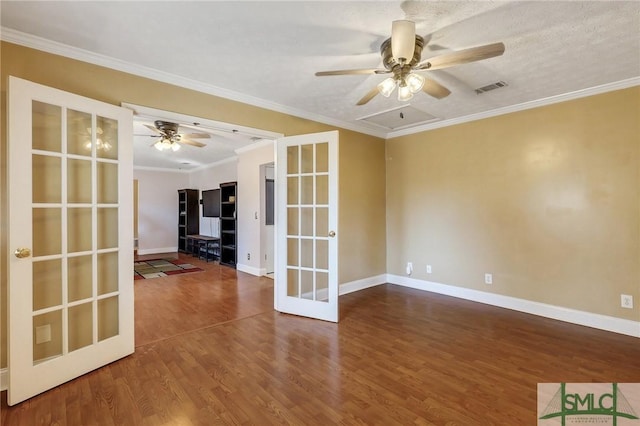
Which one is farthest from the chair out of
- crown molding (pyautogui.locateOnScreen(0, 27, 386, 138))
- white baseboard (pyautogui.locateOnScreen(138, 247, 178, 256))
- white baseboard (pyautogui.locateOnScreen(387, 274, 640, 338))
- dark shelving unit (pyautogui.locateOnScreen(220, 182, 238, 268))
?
white baseboard (pyautogui.locateOnScreen(387, 274, 640, 338))

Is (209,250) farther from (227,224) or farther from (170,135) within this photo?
(170,135)

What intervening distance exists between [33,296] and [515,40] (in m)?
3.98

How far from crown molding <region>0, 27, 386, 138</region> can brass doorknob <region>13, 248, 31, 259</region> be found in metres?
1.48

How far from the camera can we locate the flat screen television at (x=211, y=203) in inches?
291

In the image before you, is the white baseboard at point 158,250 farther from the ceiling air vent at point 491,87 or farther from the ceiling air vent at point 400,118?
the ceiling air vent at point 491,87

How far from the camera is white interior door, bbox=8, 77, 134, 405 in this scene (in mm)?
1895

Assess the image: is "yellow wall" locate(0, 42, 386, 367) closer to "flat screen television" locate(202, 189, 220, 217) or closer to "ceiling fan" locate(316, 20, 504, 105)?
"ceiling fan" locate(316, 20, 504, 105)

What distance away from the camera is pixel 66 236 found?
→ 84.7 inches

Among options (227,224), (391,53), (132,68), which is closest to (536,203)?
(391,53)

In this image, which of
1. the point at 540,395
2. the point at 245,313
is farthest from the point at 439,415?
the point at 245,313

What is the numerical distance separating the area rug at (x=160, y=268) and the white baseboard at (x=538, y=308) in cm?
442

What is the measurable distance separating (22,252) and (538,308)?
15.8 ft

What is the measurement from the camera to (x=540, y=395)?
196 cm

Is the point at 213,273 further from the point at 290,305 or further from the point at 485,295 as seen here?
the point at 485,295
